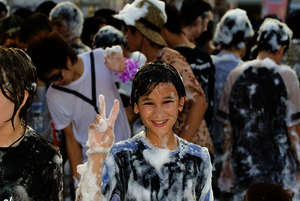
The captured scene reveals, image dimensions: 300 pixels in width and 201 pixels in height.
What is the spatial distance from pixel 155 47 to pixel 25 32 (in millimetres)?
1578

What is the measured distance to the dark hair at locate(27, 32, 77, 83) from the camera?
9.28 ft

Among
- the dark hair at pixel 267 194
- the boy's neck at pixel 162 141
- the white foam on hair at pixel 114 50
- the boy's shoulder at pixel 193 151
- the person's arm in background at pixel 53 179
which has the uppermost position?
the white foam on hair at pixel 114 50

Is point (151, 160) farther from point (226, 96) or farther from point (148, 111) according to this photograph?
point (226, 96)

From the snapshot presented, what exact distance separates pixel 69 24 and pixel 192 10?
149cm

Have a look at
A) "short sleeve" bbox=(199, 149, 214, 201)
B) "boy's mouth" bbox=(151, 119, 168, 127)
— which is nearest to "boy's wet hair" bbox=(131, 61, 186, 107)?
"boy's mouth" bbox=(151, 119, 168, 127)

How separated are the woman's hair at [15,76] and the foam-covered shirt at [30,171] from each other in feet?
0.42

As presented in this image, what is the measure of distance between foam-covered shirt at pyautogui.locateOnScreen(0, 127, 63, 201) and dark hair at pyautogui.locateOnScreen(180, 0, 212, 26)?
2.43 meters

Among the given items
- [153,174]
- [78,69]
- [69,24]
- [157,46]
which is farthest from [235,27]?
[153,174]

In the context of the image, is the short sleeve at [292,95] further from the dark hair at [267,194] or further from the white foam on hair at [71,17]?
the white foam on hair at [71,17]

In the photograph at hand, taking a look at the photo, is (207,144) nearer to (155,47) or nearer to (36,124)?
(155,47)

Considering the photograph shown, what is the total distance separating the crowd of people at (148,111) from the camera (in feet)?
5.79

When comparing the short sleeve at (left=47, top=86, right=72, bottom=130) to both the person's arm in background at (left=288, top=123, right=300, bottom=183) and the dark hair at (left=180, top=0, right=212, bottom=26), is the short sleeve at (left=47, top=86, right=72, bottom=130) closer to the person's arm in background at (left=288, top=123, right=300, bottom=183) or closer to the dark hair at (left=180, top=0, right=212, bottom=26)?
the dark hair at (left=180, top=0, right=212, bottom=26)

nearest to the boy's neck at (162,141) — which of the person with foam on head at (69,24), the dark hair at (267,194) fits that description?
the dark hair at (267,194)

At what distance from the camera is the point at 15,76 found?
5.46 feet
